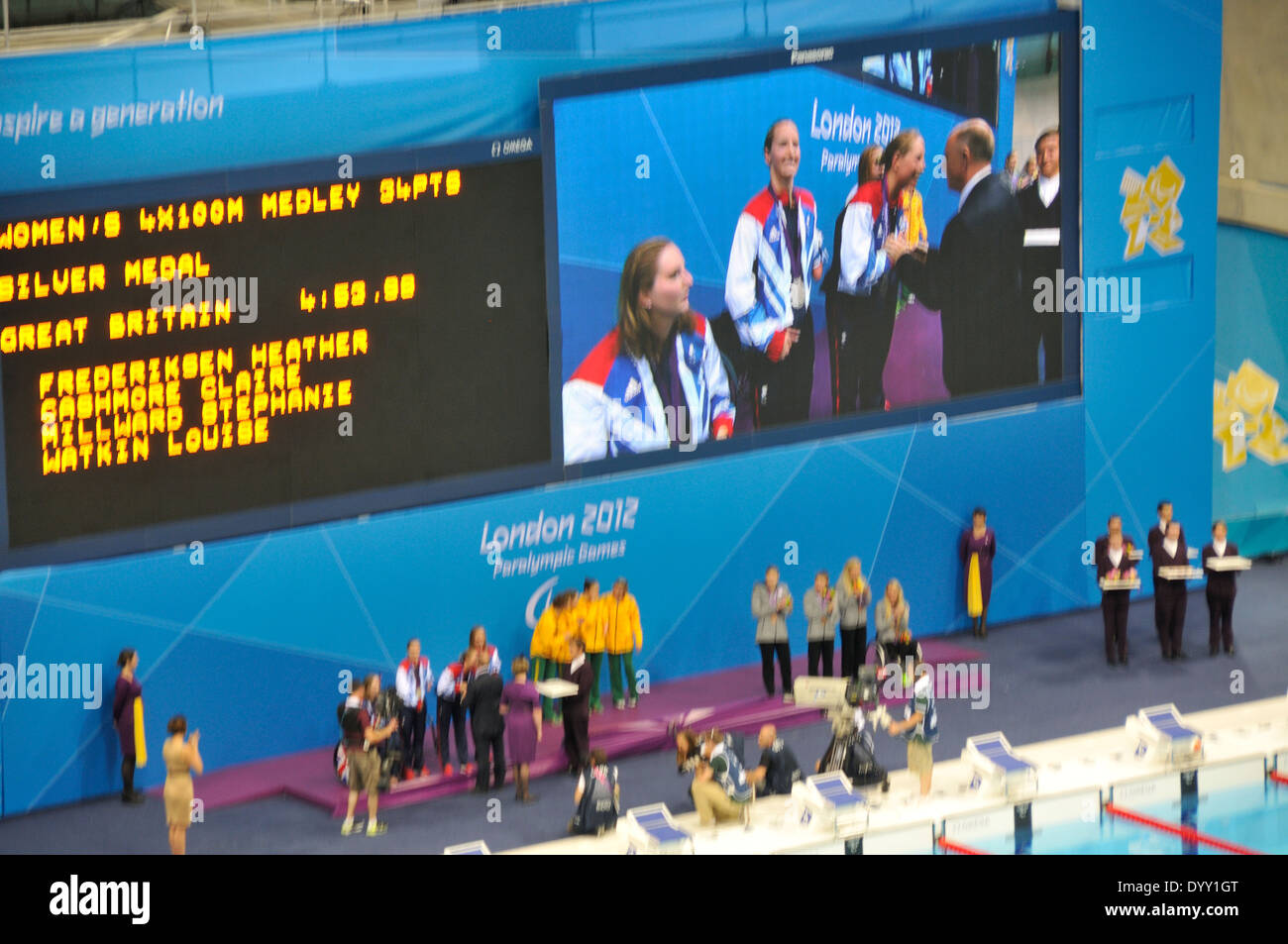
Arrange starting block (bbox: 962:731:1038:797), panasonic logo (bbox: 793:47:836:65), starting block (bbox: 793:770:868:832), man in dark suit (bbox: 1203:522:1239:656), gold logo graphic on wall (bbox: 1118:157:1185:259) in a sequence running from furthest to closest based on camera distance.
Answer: gold logo graphic on wall (bbox: 1118:157:1185:259)
man in dark suit (bbox: 1203:522:1239:656)
panasonic logo (bbox: 793:47:836:65)
starting block (bbox: 962:731:1038:797)
starting block (bbox: 793:770:868:832)

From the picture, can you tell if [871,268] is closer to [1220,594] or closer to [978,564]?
[978,564]

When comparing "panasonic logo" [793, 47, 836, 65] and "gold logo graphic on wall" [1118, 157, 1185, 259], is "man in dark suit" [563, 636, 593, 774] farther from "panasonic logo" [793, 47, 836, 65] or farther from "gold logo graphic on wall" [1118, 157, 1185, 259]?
"gold logo graphic on wall" [1118, 157, 1185, 259]

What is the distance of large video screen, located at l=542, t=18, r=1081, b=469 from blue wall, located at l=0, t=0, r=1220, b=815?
9.9 inches

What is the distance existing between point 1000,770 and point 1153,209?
6.39 m

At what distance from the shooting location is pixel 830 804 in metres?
15.0

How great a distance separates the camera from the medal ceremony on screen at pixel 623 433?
50.8 ft

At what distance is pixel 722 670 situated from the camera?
1858 centimetres

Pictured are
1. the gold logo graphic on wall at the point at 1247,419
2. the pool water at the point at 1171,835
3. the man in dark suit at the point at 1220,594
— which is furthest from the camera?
the gold logo graphic on wall at the point at 1247,419

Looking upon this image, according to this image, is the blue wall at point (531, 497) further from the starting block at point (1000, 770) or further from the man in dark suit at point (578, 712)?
the starting block at point (1000, 770)

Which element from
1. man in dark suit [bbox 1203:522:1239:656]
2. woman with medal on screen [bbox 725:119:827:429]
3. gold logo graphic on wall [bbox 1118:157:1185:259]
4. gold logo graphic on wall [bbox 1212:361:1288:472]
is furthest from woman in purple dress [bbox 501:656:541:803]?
gold logo graphic on wall [bbox 1212:361:1288:472]

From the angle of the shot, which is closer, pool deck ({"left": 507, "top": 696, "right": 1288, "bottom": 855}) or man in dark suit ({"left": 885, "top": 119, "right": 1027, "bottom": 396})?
pool deck ({"left": 507, "top": 696, "right": 1288, "bottom": 855})

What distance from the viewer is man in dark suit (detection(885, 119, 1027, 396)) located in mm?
19016

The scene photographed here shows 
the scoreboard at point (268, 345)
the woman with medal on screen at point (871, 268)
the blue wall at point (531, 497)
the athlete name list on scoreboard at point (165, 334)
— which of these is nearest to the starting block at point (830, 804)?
the blue wall at point (531, 497)

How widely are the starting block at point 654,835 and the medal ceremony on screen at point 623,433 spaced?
0.03 m
